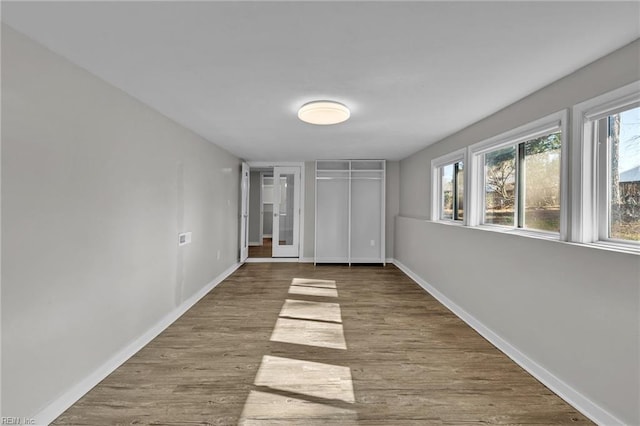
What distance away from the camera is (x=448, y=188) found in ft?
14.2

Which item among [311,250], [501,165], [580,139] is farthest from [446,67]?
[311,250]

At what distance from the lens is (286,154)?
17.6ft

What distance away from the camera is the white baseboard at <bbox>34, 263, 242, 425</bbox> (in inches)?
67.0

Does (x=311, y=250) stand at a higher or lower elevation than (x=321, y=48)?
lower

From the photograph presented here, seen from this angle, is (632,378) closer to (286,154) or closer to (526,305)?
(526,305)

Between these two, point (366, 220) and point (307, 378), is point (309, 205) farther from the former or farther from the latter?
point (307, 378)

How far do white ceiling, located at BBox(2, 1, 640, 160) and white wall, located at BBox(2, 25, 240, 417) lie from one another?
0.23 meters

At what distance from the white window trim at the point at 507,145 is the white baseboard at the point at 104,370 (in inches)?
138

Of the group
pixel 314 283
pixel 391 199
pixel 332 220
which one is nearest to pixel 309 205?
pixel 332 220

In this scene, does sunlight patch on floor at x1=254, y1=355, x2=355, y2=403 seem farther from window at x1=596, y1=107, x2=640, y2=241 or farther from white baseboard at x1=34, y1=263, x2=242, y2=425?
window at x1=596, y1=107, x2=640, y2=241

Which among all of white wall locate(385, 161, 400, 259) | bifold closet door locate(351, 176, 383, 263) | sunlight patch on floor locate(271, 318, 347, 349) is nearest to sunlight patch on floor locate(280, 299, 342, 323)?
sunlight patch on floor locate(271, 318, 347, 349)

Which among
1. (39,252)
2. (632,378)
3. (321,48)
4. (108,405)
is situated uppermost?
(321,48)

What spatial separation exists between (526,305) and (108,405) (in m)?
3.11

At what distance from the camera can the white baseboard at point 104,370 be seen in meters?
1.70
